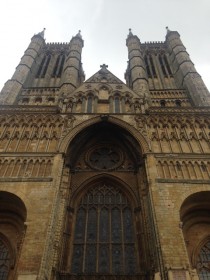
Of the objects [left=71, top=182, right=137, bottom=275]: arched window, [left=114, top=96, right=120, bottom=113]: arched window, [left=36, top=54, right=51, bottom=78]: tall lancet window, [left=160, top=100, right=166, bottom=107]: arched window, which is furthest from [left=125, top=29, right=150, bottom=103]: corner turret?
[left=36, top=54, right=51, bottom=78]: tall lancet window

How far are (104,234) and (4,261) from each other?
4168 millimetres

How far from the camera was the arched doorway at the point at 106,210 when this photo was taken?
35.8ft

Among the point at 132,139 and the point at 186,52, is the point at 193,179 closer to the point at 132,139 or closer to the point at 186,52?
the point at 132,139

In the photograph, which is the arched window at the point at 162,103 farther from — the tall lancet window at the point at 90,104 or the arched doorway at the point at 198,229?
the arched doorway at the point at 198,229

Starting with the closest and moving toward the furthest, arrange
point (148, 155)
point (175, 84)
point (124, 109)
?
point (148, 155)
point (124, 109)
point (175, 84)

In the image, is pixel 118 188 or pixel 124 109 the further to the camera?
pixel 124 109

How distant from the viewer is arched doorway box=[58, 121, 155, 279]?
1091 cm

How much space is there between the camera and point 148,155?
42.6 ft

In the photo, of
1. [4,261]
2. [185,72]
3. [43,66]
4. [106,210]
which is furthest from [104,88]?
[4,261]

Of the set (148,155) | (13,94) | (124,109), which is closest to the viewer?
(148,155)

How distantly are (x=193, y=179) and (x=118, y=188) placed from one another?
147 inches

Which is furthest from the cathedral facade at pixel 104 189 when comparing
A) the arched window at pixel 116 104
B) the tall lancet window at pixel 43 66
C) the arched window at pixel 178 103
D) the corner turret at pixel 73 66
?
the tall lancet window at pixel 43 66

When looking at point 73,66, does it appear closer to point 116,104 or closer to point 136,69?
point 136,69

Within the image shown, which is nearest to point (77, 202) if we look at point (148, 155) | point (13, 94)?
point (148, 155)
